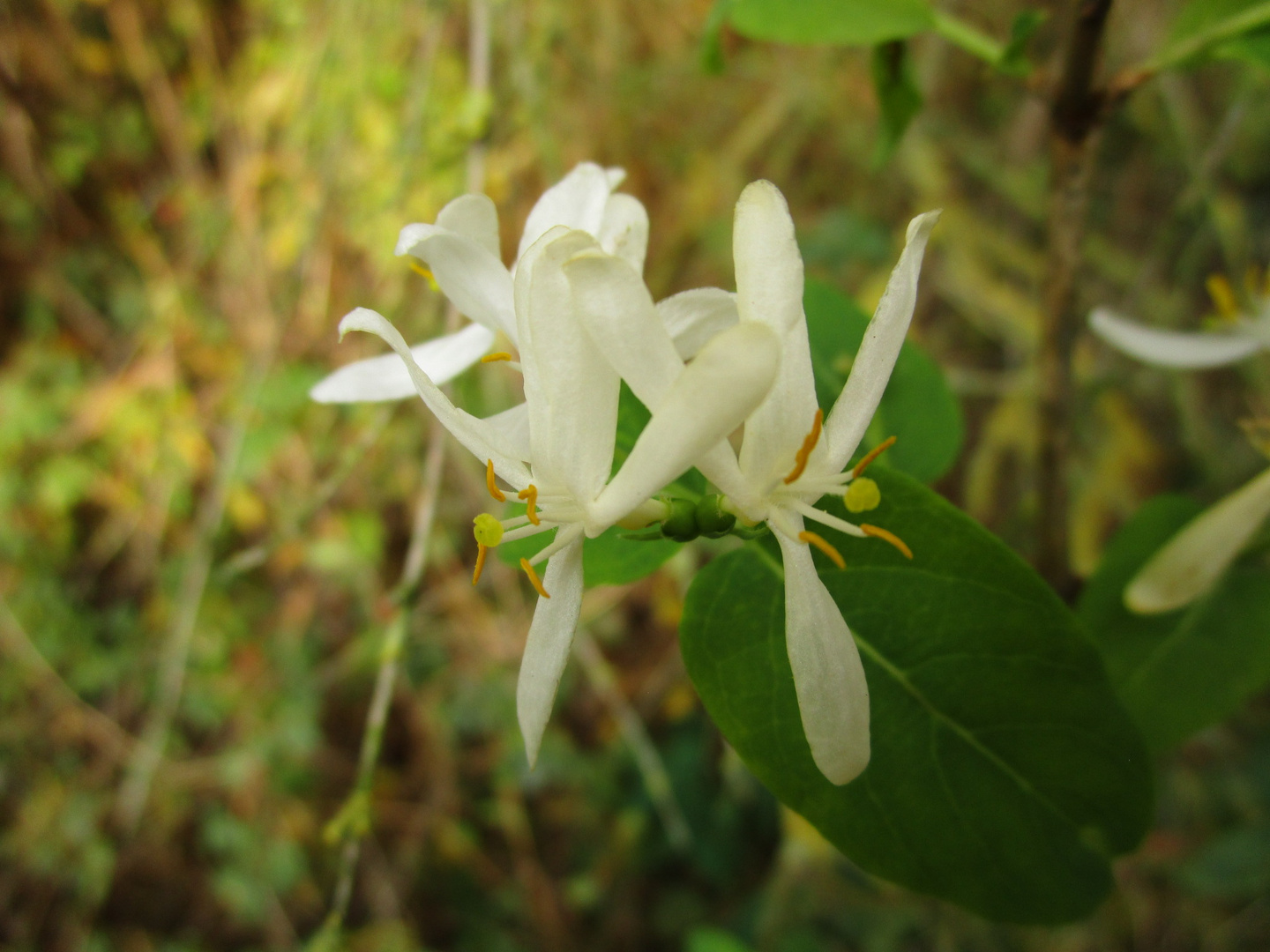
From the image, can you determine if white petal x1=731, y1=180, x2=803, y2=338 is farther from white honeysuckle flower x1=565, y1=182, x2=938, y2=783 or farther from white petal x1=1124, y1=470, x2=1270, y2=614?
white petal x1=1124, y1=470, x2=1270, y2=614

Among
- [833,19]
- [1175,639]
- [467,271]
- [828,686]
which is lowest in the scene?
[1175,639]

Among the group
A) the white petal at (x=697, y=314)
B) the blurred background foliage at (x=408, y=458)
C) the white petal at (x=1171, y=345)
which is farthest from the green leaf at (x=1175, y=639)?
the blurred background foliage at (x=408, y=458)

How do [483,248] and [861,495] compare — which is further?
[483,248]

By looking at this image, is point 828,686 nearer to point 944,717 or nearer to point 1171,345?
point 944,717

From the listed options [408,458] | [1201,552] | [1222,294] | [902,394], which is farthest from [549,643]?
[408,458]

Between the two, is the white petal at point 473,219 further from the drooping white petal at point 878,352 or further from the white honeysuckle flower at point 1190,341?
Answer: the white honeysuckle flower at point 1190,341

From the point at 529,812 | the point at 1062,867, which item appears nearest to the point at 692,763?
the point at 529,812

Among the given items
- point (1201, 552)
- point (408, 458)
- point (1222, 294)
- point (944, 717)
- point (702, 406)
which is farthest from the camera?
point (408, 458)

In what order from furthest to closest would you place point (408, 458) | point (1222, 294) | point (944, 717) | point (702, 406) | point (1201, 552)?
1. point (408, 458)
2. point (1222, 294)
3. point (1201, 552)
4. point (944, 717)
5. point (702, 406)
